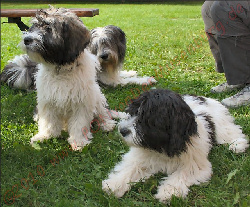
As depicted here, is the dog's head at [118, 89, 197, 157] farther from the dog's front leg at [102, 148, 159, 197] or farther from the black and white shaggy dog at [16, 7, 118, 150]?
the black and white shaggy dog at [16, 7, 118, 150]

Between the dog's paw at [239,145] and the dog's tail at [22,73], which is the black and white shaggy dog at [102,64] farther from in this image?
the dog's paw at [239,145]

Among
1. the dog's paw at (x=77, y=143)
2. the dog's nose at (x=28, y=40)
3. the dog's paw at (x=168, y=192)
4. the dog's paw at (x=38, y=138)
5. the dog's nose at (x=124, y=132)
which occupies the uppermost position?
the dog's nose at (x=28, y=40)

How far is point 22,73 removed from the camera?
4.43 metres

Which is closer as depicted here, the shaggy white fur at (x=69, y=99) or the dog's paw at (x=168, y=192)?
the dog's paw at (x=168, y=192)

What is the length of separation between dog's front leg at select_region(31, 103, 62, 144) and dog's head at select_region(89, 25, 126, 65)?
1.51 meters

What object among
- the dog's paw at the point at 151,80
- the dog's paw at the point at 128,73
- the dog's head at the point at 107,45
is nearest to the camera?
the dog's head at the point at 107,45

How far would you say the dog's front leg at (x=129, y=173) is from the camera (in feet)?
8.33

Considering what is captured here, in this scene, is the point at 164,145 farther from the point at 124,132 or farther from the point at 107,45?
the point at 107,45

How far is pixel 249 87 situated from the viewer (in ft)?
13.5

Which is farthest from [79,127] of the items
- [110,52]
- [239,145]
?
[110,52]

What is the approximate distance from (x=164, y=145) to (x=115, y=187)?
1.64 ft

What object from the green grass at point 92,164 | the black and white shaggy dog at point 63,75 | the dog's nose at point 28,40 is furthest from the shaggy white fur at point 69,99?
the dog's nose at point 28,40

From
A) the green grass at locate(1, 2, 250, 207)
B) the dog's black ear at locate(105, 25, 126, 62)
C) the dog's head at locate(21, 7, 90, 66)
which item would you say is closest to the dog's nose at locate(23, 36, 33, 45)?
the dog's head at locate(21, 7, 90, 66)

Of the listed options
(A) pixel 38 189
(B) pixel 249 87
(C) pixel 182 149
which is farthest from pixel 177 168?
(B) pixel 249 87
